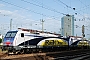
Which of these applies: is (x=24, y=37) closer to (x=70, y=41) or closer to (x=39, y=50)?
(x=39, y=50)

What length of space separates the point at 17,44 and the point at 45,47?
789cm

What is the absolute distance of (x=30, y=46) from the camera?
28.7 m

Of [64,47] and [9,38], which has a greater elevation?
[9,38]

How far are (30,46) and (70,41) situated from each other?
17138 mm

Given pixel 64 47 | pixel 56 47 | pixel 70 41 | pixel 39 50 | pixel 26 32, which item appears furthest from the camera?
pixel 70 41

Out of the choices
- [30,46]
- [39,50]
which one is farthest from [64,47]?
[30,46]

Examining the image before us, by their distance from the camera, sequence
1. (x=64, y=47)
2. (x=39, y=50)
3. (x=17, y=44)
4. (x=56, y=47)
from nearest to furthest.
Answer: (x=17, y=44) → (x=39, y=50) → (x=56, y=47) → (x=64, y=47)

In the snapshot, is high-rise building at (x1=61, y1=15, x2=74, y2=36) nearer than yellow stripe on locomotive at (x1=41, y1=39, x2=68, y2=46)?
No

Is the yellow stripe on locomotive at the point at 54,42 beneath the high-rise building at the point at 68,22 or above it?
beneath

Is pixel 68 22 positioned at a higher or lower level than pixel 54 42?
higher

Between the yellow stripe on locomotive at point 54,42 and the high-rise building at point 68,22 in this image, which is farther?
the high-rise building at point 68,22

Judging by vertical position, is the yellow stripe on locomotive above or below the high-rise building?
below

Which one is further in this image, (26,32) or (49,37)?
(49,37)

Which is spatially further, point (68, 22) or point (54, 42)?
point (68, 22)
